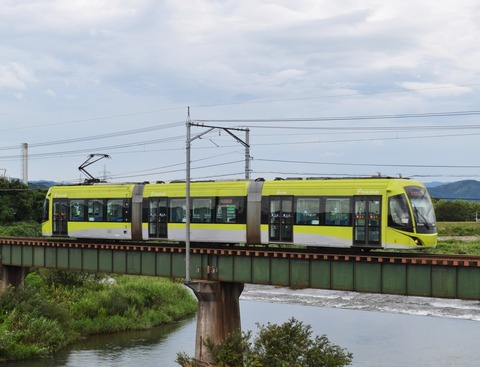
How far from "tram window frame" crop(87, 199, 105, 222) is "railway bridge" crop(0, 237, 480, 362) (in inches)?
72.4

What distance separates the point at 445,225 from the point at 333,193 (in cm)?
11035

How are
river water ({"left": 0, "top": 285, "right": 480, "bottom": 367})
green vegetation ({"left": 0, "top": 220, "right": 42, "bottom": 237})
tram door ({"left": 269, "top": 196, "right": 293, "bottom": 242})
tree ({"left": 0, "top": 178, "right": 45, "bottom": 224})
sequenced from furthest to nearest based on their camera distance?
tree ({"left": 0, "top": 178, "right": 45, "bottom": 224}) < green vegetation ({"left": 0, "top": 220, "right": 42, "bottom": 237}) < river water ({"left": 0, "top": 285, "right": 480, "bottom": 367}) < tram door ({"left": 269, "top": 196, "right": 293, "bottom": 242})

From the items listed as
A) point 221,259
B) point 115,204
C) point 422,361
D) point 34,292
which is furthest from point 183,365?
point 34,292

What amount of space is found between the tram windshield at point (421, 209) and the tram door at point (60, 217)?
25.4 m

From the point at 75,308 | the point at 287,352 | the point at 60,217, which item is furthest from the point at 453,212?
the point at 287,352

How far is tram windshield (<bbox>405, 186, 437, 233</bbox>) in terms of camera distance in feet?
118

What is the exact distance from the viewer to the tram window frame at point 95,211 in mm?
49344

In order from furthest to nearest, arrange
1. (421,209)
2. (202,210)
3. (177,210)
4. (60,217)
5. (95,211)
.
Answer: (60,217), (95,211), (177,210), (202,210), (421,209)

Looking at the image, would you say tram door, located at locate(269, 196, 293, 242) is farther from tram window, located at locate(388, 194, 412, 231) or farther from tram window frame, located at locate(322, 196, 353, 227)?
tram window, located at locate(388, 194, 412, 231)

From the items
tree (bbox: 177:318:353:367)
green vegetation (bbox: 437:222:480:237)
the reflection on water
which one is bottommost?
the reflection on water

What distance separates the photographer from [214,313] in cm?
4328

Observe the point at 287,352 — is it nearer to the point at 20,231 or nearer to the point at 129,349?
the point at 129,349

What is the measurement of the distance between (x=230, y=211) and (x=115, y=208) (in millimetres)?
9684

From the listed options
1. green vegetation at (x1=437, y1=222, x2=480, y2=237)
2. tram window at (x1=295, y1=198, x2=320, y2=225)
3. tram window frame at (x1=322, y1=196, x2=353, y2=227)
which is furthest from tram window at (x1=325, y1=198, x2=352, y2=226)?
green vegetation at (x1=437, y1=222, x2=480, y2=237)
